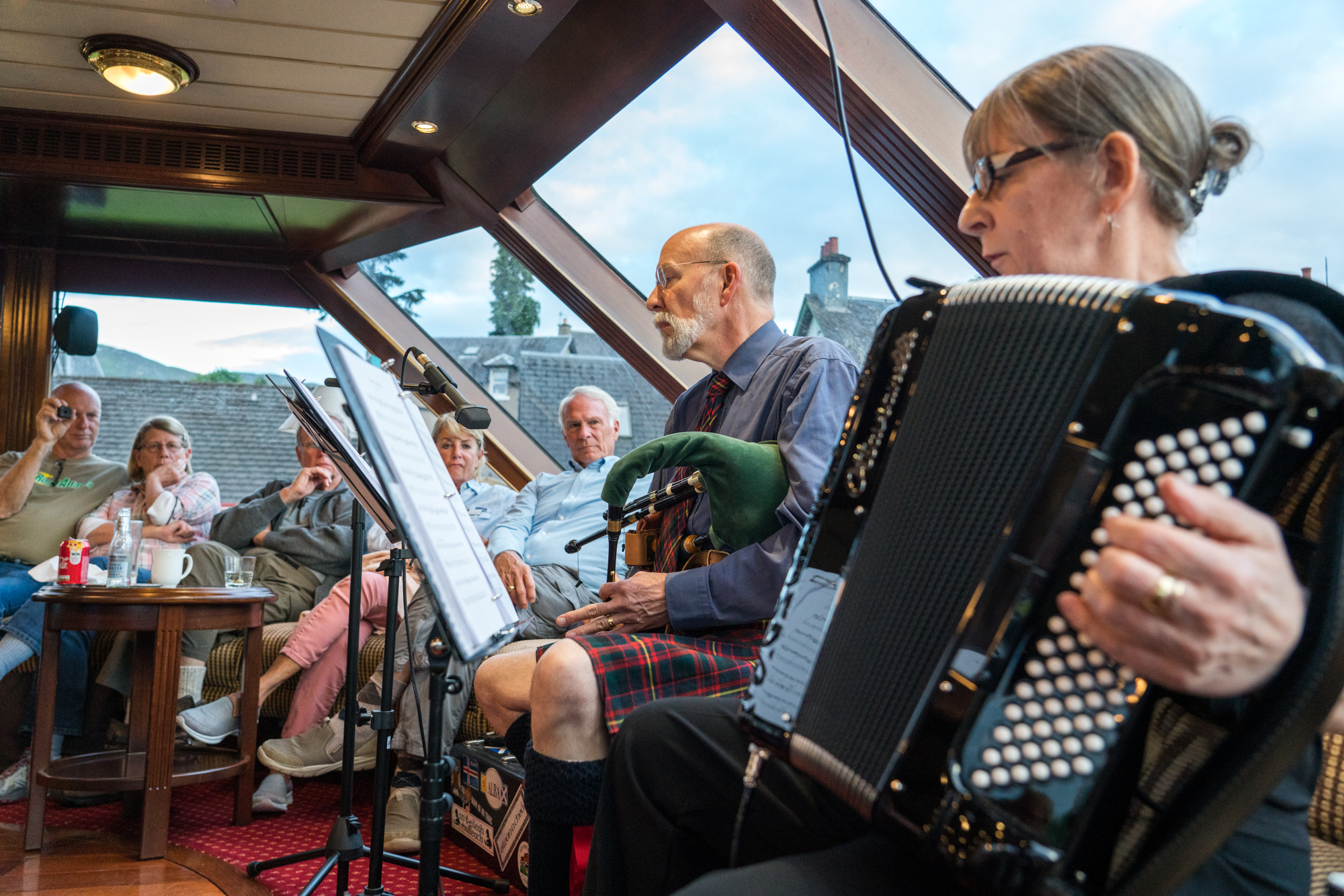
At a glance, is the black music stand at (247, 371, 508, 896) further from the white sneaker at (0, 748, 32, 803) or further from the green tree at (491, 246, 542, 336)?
the green tree at (491, 246, 542, 336)

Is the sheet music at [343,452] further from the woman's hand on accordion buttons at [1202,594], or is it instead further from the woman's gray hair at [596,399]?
the woman's gray hair at [596,399]

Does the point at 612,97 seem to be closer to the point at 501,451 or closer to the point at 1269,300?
the point at 501,451

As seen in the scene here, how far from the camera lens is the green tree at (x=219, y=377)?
462 centimetres

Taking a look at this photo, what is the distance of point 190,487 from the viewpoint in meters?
3.52

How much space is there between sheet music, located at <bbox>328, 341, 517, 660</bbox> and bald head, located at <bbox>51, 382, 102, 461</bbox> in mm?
3185

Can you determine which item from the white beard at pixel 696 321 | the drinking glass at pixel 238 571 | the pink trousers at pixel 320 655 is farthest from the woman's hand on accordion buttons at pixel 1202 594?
the drinking glass at pixel 238 571

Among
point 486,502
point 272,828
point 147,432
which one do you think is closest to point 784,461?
point 272,828

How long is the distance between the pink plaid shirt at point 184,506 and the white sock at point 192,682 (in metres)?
0.59

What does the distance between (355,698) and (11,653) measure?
1.73 metres

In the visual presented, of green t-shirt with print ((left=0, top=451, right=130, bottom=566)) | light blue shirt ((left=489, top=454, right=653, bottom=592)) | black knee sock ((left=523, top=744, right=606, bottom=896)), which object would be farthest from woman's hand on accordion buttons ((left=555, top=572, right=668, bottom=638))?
green t-shirt with print ((left=0, top=451, right=130, bottom=566))

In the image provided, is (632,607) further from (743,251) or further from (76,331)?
(76,331)

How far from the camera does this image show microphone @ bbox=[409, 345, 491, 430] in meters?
1.70

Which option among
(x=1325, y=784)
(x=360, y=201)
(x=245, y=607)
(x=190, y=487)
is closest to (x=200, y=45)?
(x=360, y=201)

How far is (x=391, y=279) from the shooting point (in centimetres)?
468
